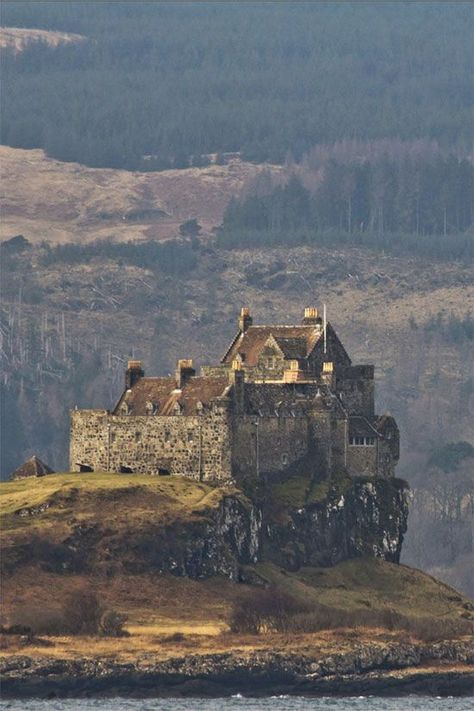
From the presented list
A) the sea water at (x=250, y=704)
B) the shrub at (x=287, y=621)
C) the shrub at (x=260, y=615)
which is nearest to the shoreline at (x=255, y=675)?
the sea water at (x=250, y=704)

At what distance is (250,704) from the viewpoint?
599ft

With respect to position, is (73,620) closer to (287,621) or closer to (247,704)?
(287,621)

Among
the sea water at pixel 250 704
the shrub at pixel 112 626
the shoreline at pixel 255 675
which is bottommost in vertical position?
the sea water at pixel 250 704

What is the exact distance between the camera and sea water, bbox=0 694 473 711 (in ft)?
586

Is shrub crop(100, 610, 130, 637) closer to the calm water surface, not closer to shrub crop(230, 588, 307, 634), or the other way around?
shrub crop(230, 588, 307, 634)

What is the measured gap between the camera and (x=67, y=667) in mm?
184000

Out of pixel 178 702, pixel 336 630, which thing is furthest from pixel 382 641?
pixel 178 702

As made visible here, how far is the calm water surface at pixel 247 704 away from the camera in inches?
7037

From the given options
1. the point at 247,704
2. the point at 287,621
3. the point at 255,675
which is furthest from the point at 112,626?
the point at 247,704

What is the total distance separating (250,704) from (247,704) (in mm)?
156

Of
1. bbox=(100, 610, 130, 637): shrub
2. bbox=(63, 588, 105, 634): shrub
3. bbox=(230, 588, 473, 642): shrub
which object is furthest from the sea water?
bbox=(63, 588, 105, 634): shrub

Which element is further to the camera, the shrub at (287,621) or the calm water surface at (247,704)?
the shrub at (287,621)

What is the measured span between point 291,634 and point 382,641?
5090 millimetres

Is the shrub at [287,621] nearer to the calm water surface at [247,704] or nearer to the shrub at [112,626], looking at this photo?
the shrub at [112,626]
